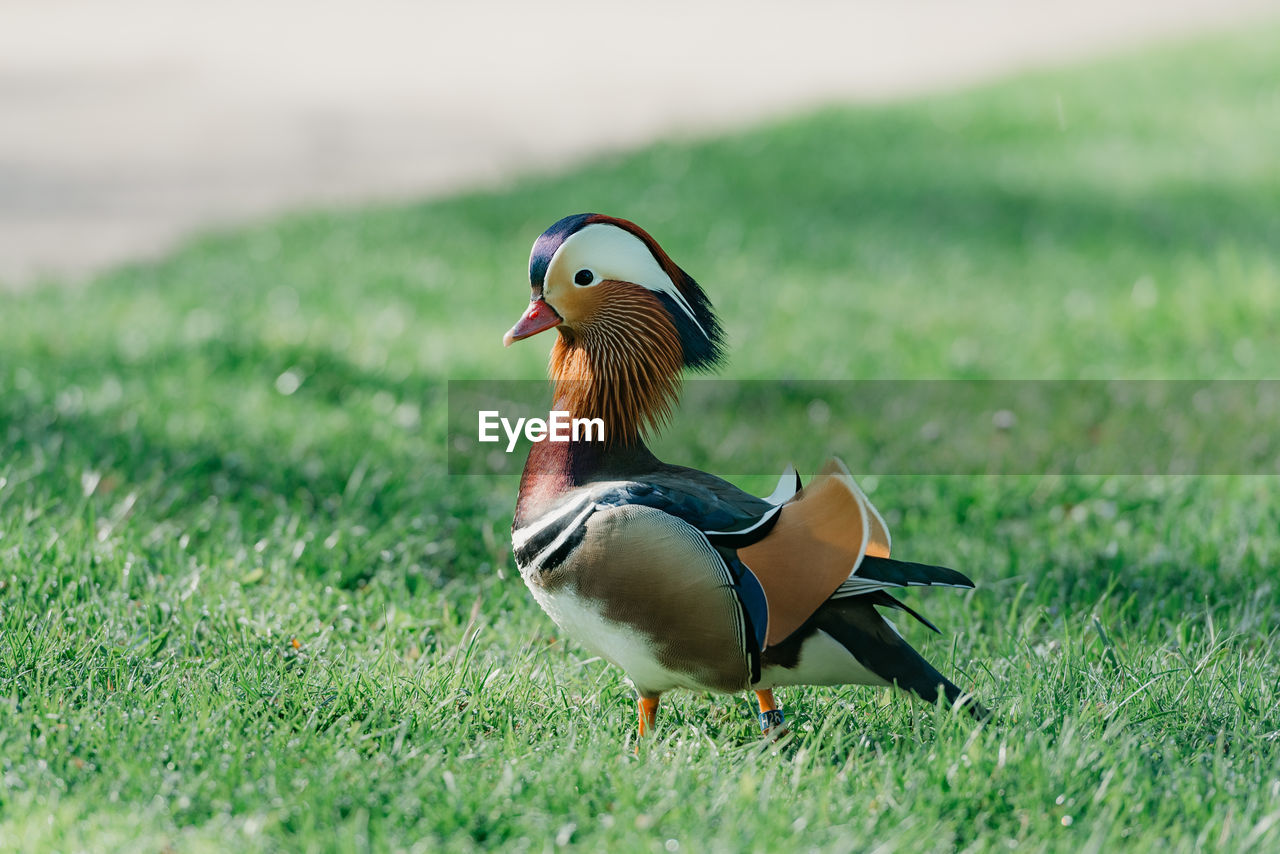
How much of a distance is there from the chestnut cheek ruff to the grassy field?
2.32 feet

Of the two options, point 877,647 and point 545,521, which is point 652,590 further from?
point 877,647

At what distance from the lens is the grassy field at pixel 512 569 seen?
253 cm

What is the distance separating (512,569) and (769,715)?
1279 millimetres

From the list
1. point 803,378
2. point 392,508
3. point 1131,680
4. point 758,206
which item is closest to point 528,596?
point 392,508

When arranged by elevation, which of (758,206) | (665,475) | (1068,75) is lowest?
(665,475)

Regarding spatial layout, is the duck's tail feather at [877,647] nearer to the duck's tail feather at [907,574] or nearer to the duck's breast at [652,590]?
the duck's tail feather at [907,574]

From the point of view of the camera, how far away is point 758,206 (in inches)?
335

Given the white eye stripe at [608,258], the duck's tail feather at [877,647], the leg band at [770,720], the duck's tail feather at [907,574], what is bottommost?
the leg band at [770,720]

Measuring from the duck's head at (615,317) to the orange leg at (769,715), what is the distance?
2.09 ft

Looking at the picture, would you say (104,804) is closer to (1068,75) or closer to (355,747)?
(355,747)

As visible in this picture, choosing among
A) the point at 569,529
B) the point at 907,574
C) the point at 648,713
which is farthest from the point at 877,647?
the point at 569,529

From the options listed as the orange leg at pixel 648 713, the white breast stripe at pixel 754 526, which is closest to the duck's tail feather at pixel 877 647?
the white breast stripe at pixel 754 526

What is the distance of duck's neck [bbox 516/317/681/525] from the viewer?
2.70 meters

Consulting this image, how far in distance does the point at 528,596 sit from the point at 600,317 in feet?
4.13
